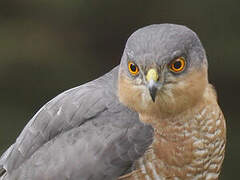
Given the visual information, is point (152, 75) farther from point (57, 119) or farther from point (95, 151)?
point (57, 119)

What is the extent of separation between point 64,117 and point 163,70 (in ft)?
3.17

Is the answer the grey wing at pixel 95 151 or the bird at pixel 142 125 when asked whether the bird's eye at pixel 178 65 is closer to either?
the bird at pixel 142 125

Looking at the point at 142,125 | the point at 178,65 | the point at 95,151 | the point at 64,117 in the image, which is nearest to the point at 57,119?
the point at 64,117

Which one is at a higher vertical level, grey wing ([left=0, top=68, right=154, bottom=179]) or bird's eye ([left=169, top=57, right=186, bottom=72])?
bird's eye ([left=169, top=57, right=186, bottom=72])

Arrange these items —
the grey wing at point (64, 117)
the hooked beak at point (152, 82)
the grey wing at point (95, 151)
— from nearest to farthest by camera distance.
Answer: the hooked beak at point (152, 82) < the grey wing at point (95, 151) < the grey wing at point (64, 117)

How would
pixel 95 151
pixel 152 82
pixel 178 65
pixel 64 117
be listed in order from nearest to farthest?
pixel 152 82 → pixel 178 65 → pixel 95 151 → pixel 64 117

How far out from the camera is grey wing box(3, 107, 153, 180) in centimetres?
432

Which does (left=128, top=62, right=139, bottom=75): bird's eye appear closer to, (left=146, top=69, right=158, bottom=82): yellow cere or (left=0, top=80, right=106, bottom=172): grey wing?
(left=146, top=69, right=158, bottom=82): yellow cere

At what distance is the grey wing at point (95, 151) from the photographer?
14.2ft

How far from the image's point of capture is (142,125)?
14.4 ft

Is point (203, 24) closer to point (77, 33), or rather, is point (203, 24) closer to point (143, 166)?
point (77, 33)

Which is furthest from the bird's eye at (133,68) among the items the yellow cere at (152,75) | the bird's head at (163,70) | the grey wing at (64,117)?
the grey wing at (64,117)

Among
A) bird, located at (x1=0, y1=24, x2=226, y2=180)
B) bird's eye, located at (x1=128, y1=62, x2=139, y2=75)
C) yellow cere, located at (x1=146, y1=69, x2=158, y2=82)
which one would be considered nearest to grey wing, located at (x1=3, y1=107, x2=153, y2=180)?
bird, located at (x1=0, y1=24, x2=226, y2=180)

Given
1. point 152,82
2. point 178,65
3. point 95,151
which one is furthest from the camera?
point 95,151
